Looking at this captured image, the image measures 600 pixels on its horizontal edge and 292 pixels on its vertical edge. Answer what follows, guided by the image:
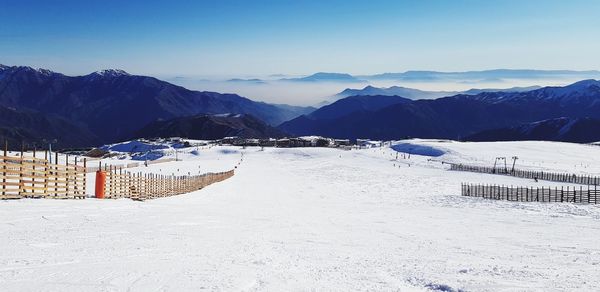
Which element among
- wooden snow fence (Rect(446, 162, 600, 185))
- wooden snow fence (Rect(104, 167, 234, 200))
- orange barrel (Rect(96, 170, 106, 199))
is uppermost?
orange barrel (Rect(96, 170, 106, 199))

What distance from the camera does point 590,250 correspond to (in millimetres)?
16109

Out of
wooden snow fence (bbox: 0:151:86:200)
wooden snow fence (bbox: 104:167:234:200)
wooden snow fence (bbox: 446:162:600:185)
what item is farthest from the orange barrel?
wooden snow fence (bbox: 446:162:600:185)

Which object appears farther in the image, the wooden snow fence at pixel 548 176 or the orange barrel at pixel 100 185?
the wooden snow fence at pixel 548 176

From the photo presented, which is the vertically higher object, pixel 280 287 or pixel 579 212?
pixel 280 287

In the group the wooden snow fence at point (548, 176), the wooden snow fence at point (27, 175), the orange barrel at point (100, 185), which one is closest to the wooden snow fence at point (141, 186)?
the orange barrel at point (100, 185)

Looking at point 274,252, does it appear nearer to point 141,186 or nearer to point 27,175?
point 27,175

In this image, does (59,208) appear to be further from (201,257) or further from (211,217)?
(201,257)

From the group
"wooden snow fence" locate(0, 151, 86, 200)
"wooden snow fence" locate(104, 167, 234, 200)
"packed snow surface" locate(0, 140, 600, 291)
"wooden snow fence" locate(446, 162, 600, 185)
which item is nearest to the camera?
"packed snow surface" locate(0, 140, 600, 291)

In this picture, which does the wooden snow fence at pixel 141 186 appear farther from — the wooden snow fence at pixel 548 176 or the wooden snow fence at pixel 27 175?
the wooden snow fence at pixel 548 176

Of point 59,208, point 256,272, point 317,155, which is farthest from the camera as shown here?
point 317,155

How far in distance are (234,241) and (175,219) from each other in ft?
18.8

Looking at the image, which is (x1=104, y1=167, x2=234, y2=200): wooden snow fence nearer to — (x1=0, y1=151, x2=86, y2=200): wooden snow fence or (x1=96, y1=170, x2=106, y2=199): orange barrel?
(x1=96, y1=170, x2=106, y2=199): orange barrel

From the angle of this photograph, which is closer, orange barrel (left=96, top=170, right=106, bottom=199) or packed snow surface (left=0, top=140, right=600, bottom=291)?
packed snow surface (left=0, top=140, right=600, bottom=291)

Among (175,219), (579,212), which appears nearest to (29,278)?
(175,219)
